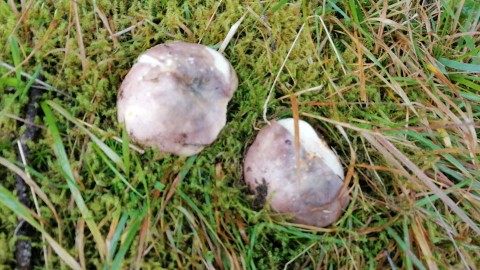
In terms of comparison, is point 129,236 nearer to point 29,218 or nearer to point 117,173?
point 117,173

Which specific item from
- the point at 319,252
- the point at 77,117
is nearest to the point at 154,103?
the point at 77,117

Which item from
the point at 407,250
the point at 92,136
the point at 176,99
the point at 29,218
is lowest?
the point at 407,250

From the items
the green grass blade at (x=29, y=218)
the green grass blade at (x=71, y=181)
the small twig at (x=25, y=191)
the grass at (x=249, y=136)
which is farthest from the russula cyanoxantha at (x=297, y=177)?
the small twig at (x=25, y=191)

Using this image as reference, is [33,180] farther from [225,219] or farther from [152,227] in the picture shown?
[225,219]

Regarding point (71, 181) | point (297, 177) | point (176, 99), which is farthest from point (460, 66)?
point (71, 181)

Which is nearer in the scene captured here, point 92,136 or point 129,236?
point 129,236

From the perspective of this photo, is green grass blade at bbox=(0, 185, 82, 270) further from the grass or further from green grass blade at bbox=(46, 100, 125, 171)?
green grass blade at bbox=(46, 100, 125, 171)

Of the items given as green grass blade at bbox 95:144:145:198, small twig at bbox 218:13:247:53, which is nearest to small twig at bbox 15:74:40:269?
green grass blade at bbox 95:144:145:198
